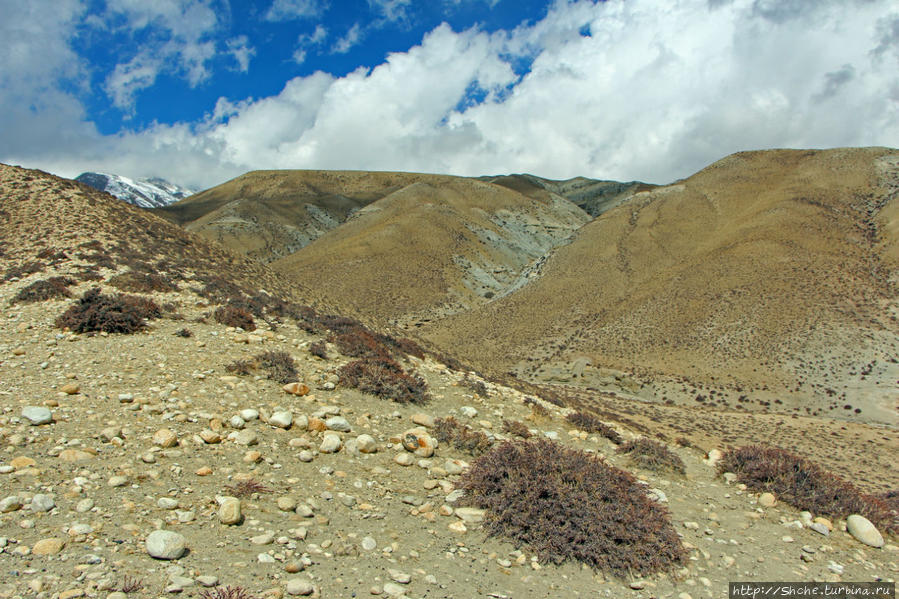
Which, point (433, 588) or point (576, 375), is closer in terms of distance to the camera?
point (433, 588)

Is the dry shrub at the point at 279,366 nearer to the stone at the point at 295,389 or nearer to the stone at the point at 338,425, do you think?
the stone at the point at 295,389

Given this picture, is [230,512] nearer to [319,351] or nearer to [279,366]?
[279,366]

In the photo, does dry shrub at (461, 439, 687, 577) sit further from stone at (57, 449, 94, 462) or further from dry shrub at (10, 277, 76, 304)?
dry shrub at (10, 277, 76, 304)

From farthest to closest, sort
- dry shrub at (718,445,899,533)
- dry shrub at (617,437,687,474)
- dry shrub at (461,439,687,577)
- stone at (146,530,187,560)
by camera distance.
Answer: dry shrub at (617,437,687,474)
dry shrub at (718,445,899,533)
dry shrub at (461,439,687,577)
stone at (146,530,187,560)

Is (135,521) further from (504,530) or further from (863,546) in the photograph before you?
(863,546)

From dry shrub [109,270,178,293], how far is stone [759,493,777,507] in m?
15.1

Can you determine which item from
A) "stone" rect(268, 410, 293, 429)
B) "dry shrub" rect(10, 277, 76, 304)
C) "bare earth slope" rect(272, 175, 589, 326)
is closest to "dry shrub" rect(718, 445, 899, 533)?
"stone" rect(268, 410, 293, 429)

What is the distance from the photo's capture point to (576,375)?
37.5 m

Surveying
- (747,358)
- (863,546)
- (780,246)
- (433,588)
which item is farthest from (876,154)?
(433,588)

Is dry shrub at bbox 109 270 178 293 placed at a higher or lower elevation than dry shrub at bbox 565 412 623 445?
higher

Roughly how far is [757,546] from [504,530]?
353cm

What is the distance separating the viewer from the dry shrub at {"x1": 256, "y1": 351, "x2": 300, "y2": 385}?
29.1ft

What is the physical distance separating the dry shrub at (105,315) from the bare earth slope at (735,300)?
1664 centimetres

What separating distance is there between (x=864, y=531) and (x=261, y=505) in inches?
316
